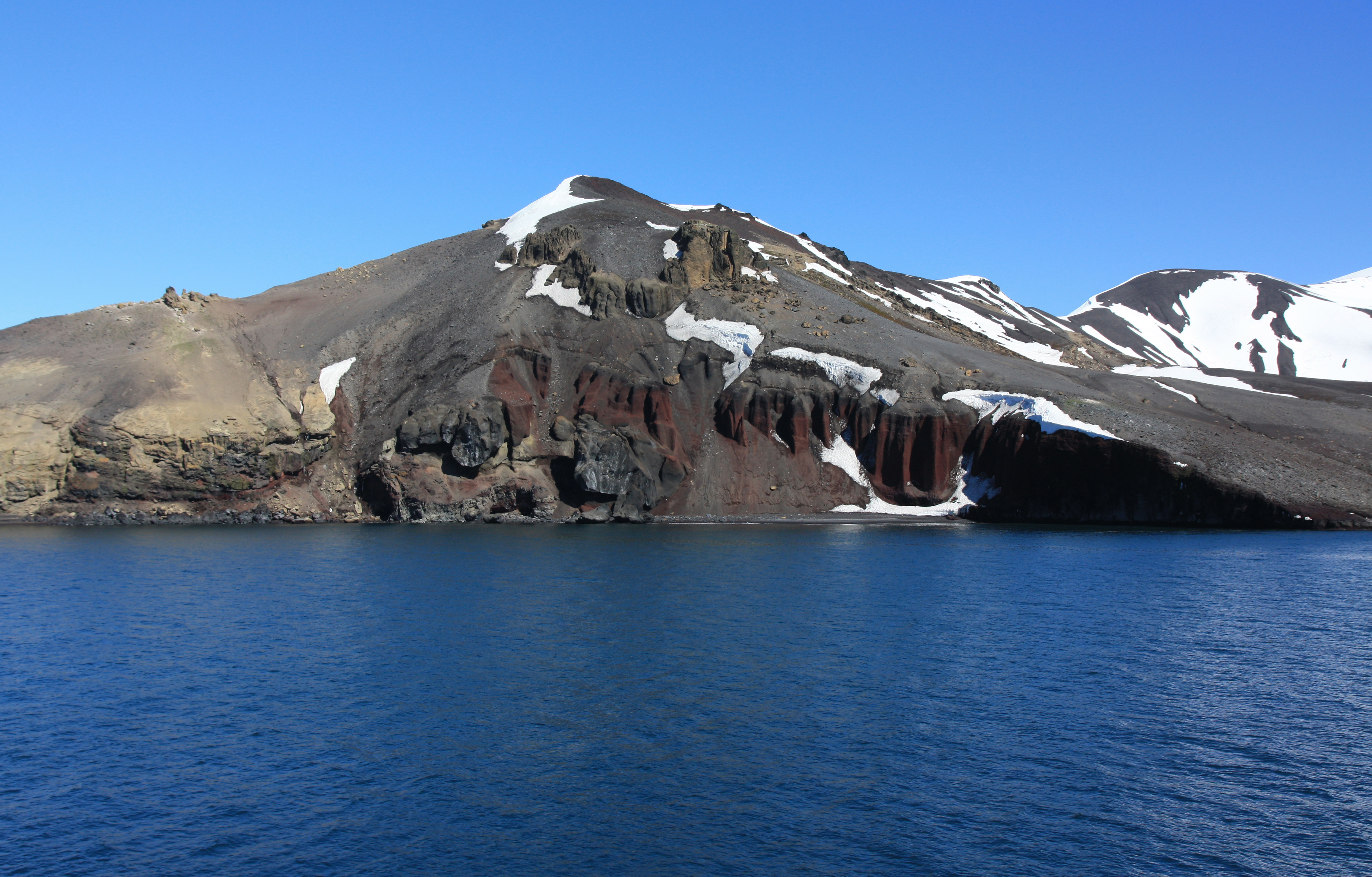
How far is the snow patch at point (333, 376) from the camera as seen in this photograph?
3526 inches

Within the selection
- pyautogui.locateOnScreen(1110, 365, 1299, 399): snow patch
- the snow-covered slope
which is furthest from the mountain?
the snow-covered slope

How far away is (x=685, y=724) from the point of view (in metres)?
24.8

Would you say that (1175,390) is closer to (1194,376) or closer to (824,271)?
(1194,376)

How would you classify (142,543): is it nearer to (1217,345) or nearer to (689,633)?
(689,633)

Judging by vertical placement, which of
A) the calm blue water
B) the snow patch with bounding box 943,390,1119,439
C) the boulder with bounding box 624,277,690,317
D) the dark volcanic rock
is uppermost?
the boulder with bounding box 624,277,690,317

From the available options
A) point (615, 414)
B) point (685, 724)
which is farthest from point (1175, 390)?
point (685, 724)

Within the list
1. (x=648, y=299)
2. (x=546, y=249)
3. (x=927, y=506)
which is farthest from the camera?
(x=546, y=249)

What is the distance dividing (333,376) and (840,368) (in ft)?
161

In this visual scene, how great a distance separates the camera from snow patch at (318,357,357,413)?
294 ft

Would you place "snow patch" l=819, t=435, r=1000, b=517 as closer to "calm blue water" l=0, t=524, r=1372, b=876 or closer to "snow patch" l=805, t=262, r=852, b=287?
"calm blue water" l=0, t=524, r=1372, b=876

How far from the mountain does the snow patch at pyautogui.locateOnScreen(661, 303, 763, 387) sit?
0.99ft

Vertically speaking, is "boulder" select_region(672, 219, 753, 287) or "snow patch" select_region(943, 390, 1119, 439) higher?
"boulder" select_region(672, 219, 753, 287)

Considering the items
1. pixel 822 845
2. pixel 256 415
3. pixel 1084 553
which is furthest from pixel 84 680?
pixel 256 415

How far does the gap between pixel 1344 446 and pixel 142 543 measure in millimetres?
92488
